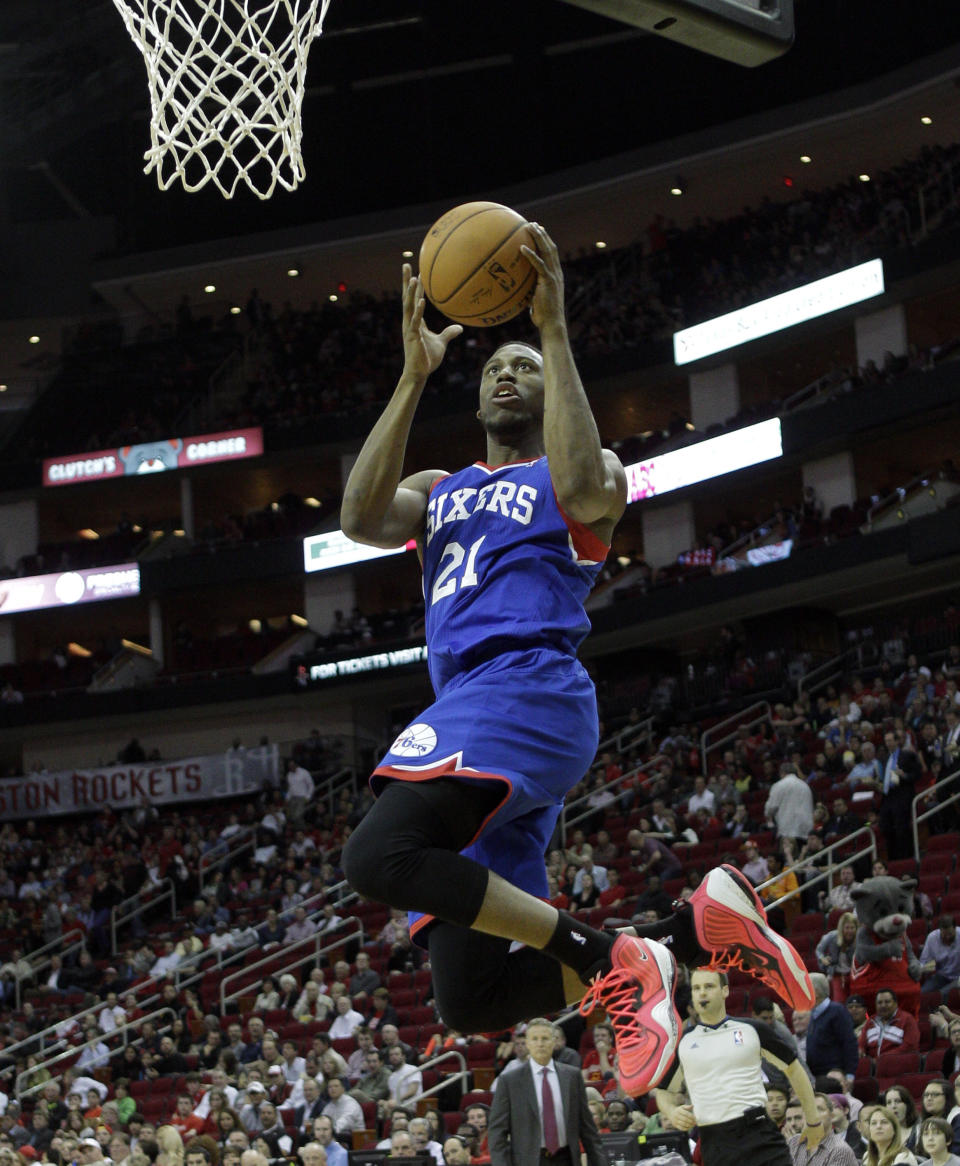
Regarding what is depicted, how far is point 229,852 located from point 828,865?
14750mm

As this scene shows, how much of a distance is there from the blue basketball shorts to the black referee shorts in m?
3.96

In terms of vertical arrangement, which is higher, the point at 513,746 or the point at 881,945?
the point at 513,746

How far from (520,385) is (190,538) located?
110 feet

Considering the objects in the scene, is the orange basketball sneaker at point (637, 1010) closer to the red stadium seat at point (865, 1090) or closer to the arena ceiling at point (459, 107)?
the red stadium seat at point (865, 1090)

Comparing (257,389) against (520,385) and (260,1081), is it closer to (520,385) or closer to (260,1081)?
(260,1081)

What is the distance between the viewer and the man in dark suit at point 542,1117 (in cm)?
904

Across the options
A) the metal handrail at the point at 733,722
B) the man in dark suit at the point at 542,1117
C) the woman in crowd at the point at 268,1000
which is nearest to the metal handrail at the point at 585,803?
the metal handrail at the point at 733,722

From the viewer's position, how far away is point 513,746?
4410 mm

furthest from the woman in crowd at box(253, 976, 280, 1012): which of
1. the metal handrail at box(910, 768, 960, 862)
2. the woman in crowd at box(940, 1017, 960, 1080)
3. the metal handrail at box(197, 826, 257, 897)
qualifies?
the woman in crowd at box(940, 1017, 960, 1080)

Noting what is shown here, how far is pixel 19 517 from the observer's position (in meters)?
38.8

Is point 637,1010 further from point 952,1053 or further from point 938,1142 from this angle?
point 952,1053

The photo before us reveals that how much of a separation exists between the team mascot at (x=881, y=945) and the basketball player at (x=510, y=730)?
7.37 meters

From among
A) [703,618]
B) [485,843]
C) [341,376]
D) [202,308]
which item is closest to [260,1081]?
[485,843]

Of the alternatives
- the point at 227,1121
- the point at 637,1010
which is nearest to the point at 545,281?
the point at 637,1010
